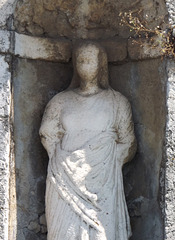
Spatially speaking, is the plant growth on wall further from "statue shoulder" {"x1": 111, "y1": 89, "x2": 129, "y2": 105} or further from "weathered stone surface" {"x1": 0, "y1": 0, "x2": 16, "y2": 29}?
"weathered stone surface" {"x1": 0, "y1": 0, "x2": 16, "y2": 29}

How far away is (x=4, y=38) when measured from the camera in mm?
6457

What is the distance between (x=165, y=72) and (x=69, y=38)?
96 cm

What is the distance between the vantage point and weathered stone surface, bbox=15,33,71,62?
661 cm

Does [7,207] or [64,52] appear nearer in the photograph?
[7,207]

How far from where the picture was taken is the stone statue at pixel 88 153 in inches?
245

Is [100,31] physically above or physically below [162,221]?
above

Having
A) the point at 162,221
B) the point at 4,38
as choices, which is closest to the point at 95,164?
the point at 162,221

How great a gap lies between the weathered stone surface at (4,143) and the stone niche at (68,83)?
181 mm

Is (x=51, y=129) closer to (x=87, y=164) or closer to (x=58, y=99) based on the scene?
(x=58, y=99)

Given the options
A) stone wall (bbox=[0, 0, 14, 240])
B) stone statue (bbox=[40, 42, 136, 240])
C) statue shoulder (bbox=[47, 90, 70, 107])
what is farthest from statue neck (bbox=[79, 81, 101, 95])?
stone wall (bbox=[0, 0, 14, 240])

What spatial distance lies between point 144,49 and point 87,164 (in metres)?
0.96

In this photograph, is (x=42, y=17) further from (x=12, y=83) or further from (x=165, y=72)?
(x=165, y=72)

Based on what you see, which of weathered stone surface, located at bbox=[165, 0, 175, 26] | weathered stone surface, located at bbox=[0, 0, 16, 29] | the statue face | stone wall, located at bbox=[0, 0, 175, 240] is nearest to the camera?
weathered stone surface, located at bbox=[165, 0, 175, 26]

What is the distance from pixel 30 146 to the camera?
6695 millimetres
